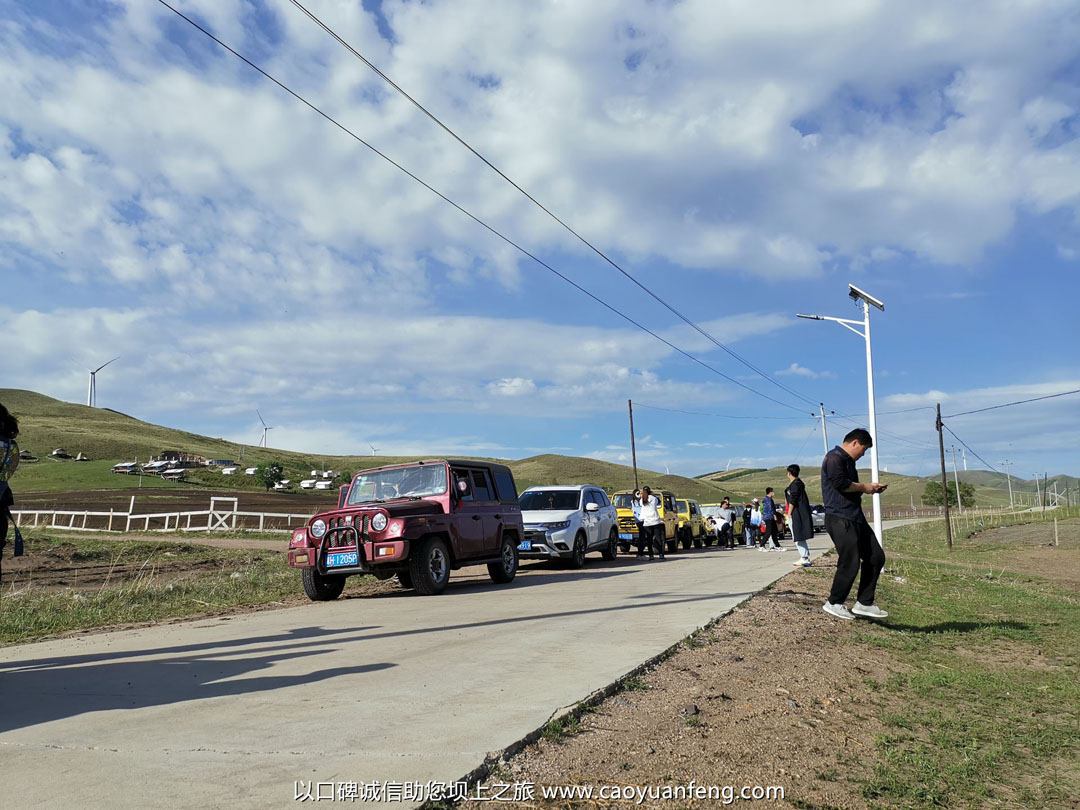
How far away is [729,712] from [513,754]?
171cm

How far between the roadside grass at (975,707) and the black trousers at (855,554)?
0.48 meters

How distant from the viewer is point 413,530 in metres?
12.1

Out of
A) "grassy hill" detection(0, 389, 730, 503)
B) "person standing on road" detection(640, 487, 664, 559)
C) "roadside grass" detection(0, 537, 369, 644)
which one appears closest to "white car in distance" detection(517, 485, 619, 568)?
"person standing on road" detection(640, 487, 664, 559)

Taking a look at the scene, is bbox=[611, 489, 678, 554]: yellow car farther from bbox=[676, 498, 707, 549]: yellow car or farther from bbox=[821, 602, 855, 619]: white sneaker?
bbox=[821, 602, 855, 619]: white sneaker

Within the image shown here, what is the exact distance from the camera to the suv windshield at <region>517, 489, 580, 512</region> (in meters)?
19.8

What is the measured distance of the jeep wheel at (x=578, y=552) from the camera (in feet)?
61.4

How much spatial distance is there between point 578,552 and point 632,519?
7.65m

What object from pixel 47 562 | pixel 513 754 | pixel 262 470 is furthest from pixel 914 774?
pixel 262 470

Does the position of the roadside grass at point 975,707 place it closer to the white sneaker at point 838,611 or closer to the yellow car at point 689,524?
the white sneaker at point 838,611

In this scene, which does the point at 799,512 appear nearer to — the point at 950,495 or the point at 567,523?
the point at 567,523

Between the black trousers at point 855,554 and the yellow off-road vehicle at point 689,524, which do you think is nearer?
the black trousers at point 855,554

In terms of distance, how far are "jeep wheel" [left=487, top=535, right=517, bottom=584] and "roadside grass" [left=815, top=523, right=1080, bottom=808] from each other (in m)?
6.39

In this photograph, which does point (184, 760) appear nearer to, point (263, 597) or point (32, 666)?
point (32, 666)

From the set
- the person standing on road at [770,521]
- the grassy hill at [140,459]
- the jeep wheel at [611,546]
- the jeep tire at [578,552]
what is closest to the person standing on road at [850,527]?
the jeep tire at [578,552]
